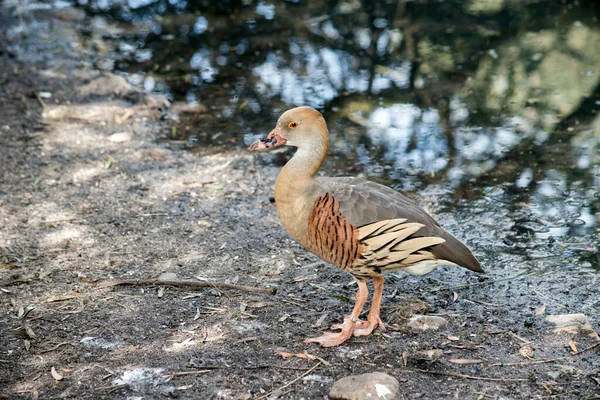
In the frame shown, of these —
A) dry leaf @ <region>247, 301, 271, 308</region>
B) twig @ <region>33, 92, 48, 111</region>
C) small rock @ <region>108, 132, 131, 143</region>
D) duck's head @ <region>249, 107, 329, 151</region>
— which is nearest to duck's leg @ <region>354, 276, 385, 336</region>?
dry leaf @ <region>247, 301, 271, 308</region>

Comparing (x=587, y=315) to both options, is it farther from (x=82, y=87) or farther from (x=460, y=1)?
(x=460, y=1)

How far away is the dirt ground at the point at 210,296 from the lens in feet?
14.1

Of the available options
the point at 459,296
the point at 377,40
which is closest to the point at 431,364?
the point at 459,296

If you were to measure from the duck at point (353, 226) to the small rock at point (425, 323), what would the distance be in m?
0.21

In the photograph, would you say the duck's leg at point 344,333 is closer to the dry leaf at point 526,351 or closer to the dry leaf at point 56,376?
the dry leaf at point 526,351

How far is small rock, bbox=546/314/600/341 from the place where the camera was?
4668 millimetres

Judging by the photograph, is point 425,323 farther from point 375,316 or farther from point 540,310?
point 540,310

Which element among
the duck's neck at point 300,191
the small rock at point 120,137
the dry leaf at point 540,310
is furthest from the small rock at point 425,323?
the small rock at point 120,137

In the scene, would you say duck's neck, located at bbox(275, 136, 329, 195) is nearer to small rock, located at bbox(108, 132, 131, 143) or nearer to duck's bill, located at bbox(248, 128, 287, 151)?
duck's bill, located at bbox(248, 128, 287, 151)

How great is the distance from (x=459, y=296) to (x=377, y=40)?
618 centimetres

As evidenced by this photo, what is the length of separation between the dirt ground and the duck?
1.40 ft

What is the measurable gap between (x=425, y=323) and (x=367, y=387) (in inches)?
Result: 41.4

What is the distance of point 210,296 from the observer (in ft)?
17.2

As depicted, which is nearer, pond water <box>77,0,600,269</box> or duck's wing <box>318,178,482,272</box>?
duck's wing <box>318,178,482,272</box>
